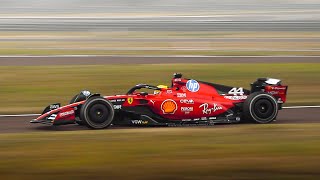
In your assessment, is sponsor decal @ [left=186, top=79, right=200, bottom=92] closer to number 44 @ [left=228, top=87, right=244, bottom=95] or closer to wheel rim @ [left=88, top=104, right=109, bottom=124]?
number 44 @ [left=228, top=87, right=244, bottom=95]

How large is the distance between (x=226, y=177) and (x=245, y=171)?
0.32 m

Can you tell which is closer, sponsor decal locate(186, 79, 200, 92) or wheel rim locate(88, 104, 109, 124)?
wheel rim locate(88, 104, 109, 124)

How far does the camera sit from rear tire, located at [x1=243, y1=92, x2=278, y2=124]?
1449 cm

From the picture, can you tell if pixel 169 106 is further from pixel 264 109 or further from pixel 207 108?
pixel 264 109

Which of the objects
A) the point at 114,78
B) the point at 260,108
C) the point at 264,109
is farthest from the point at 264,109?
the point at 114,78

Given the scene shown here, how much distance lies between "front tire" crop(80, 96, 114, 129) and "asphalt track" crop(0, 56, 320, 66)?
14.9 m

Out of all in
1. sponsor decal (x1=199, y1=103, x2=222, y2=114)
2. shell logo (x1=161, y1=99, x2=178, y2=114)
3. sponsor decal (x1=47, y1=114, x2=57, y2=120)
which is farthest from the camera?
sponsor decal (x1=199, y1=103, x2=222, y2=114)

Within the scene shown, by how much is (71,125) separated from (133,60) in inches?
611

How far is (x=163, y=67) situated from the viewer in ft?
89.5
